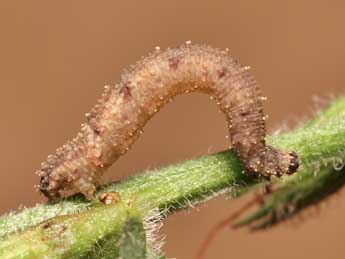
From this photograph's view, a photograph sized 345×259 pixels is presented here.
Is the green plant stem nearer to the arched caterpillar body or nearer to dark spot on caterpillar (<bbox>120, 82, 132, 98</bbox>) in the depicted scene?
the arched caterpillar body

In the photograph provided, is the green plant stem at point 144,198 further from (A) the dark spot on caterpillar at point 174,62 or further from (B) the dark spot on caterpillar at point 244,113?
(A) the dark spot on caterpillar at point 174,62

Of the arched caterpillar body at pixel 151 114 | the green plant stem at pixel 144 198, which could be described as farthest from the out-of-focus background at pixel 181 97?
the arched caterpillar body at pixel 151 114

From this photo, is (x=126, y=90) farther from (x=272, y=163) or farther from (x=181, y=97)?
(x=181, y=97)

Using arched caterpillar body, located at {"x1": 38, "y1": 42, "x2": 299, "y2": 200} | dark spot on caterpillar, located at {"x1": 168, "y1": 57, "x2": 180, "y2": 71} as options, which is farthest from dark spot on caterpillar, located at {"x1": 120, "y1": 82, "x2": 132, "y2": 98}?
dark spot on caterpillar, located at {"x1": 168, "y1": 57, "x2": 180, "y2": 71}

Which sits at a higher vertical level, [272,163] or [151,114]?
[151,114]

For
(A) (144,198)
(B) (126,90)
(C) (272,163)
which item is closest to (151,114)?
(B) (126,90)

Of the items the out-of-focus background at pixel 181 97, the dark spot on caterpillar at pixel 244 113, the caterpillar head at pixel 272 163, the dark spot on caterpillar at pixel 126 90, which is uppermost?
the out-of-focus background at pixel 181 97
